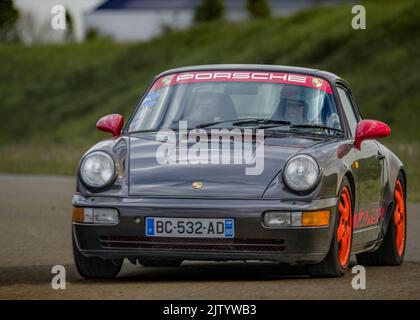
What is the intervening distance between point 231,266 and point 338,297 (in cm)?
240

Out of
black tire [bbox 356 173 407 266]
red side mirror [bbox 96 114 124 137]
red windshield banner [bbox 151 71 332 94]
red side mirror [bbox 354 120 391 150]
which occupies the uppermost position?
red windshield banner [bbox 151 71 332 94]

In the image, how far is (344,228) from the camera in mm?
8828


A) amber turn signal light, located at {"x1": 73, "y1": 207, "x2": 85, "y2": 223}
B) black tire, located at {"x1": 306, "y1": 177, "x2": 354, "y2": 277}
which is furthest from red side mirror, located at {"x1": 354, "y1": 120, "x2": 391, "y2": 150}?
amber turn signal light, located at {"x1": 73, "y1": 207, "x2": 85, "y2": 223}

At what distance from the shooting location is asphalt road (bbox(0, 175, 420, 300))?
25.4ft

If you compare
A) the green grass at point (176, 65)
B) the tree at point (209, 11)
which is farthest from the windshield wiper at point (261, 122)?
the tree at point (209, 11)

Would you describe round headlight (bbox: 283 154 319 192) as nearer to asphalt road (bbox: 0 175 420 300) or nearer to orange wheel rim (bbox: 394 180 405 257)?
asphalt road (bbox: 0 175 420 300)

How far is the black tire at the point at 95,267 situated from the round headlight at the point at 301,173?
1.37 meters

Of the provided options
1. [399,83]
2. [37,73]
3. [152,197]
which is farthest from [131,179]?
[37,73]

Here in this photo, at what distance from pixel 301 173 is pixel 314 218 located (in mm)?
296

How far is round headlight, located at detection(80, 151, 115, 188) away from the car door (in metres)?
1.72

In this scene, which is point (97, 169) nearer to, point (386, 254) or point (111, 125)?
point (111, 125)

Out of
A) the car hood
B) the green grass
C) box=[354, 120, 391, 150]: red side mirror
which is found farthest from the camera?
the green grass

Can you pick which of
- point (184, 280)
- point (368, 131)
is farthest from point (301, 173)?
point (368, 131)
